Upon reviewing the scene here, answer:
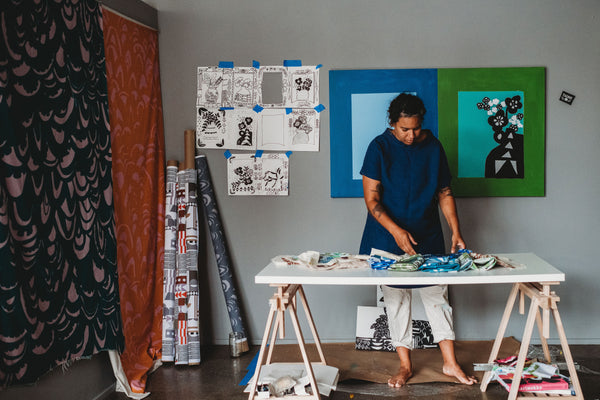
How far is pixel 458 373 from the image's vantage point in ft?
9.66

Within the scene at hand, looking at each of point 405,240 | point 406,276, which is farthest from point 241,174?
point 406,276

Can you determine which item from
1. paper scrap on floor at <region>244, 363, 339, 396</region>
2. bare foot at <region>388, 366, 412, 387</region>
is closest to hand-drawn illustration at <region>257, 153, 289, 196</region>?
paper scrap on floor at <region>244, 363, 339, 396</region>

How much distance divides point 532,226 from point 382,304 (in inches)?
50.9

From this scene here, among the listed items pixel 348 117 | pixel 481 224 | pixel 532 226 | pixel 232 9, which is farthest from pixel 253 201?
pixel 532 226

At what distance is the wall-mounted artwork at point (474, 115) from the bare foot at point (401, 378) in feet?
4.62

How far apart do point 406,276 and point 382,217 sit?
525 mm

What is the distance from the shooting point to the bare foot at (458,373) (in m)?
2.90

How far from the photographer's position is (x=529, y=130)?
11.8 feet

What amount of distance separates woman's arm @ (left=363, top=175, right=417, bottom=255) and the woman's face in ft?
1.00

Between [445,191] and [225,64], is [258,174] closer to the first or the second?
[225,64]

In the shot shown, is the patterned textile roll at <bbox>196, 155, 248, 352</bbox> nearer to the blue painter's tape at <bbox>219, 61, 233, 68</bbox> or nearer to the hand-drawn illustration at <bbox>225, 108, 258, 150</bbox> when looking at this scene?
the hand-drawn illustration at <bbox>225, 108, 258, 150</bbox>

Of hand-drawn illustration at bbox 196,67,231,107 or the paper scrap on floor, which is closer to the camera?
the paper scrap on floor

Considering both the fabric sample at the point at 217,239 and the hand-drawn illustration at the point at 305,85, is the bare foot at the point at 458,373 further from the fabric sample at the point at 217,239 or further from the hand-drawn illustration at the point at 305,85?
the hand-drawn illustration at the point at 305,85

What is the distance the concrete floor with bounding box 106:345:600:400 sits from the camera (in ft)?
9.17
